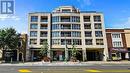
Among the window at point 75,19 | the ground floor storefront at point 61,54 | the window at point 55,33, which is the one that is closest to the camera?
the ground floor storefront at point 61,54

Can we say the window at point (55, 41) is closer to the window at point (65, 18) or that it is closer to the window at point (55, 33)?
the window at point (55, 33)

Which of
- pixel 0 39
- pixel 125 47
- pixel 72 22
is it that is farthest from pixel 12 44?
pixel 125 47

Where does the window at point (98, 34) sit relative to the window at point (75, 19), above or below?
below

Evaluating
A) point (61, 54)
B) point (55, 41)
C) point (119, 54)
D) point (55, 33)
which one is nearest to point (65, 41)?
point (55, 41)

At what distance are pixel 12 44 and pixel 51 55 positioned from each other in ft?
51.3

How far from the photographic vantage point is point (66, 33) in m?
71.7

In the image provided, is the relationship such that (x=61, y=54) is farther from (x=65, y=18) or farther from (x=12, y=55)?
(x=12, y=55)

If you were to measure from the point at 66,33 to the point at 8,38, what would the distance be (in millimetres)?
20350

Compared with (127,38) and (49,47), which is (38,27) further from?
(127,38)

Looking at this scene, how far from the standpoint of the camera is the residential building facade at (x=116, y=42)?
70625 millimetres

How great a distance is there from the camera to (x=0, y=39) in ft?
189

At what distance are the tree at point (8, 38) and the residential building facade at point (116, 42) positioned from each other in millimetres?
29813

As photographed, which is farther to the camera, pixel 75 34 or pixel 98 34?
pixel 98 34

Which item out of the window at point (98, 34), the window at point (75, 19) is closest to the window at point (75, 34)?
the window at point (75, 19)
